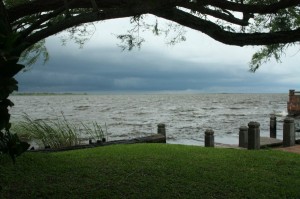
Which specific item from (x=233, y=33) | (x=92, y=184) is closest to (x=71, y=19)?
(x=233, y=33)

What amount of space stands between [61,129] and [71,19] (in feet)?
29.6

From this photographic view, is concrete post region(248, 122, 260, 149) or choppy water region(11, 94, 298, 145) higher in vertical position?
concrete post region(248, 122, 260, 149)

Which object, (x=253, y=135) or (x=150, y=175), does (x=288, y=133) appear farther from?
(x=150, y=175)

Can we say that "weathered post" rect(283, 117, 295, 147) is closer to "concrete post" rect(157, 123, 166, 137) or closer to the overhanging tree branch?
"concrete post" rect(157, 123, 166, 137)

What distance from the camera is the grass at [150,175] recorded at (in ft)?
19.4

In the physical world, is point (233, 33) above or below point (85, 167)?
above

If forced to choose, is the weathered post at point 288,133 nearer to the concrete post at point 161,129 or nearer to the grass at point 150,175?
the concrete post at point 161,129

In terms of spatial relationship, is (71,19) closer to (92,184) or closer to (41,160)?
(92,184)

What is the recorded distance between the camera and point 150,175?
6.85 metres

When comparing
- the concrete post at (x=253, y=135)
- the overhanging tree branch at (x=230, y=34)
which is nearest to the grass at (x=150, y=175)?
the overhanging tree branch at (x=230, y=34)

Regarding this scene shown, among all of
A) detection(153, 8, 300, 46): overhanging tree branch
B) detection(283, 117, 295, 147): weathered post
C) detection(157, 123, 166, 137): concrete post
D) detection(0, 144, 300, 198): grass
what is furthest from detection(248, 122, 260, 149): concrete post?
detection(153, 8, 300, 46): overhanging tree branch

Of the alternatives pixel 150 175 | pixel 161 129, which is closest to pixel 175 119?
pixel 161 129

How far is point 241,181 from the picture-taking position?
6.69 m

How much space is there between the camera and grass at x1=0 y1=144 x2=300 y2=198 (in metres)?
5.91
